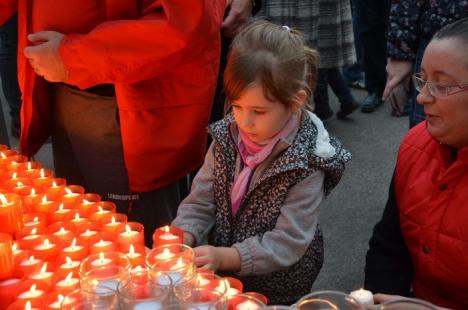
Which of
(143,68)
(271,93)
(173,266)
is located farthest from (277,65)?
(173,266)

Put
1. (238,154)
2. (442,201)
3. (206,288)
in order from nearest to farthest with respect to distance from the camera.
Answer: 1. (206,288)
2. (442,201)
3. (238,154)

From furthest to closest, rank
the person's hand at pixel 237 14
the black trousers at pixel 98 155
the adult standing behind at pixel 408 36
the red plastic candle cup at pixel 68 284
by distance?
the person's hand at pixel 237 14 → the adult standing behind at pixel 408 36 → the black trousers at pixel 98 155 → the red plastic candle cup at pixel 68 284

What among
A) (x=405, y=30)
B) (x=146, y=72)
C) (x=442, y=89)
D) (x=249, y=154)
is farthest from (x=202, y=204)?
(x=405, y=30)

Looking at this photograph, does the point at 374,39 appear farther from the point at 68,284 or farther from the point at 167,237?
the point at 68,284

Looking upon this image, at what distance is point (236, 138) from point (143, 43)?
409 millimetres

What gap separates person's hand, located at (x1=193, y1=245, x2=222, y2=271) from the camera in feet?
5.09

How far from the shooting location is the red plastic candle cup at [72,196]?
1.71 meters

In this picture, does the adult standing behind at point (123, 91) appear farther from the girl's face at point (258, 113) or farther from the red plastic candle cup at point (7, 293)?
the red plastic candle cup at point (7, 293)

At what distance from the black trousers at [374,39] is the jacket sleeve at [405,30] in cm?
286

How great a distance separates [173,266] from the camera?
4.23 feet

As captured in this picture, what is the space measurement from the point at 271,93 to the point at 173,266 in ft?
2.13

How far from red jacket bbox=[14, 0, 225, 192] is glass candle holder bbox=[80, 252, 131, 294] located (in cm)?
77

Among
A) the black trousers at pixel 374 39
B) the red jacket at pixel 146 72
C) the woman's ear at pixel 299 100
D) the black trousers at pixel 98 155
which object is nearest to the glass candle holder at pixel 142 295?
the woman's ear at pixel 299 100

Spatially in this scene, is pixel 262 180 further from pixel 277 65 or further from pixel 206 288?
pixel 206 288
